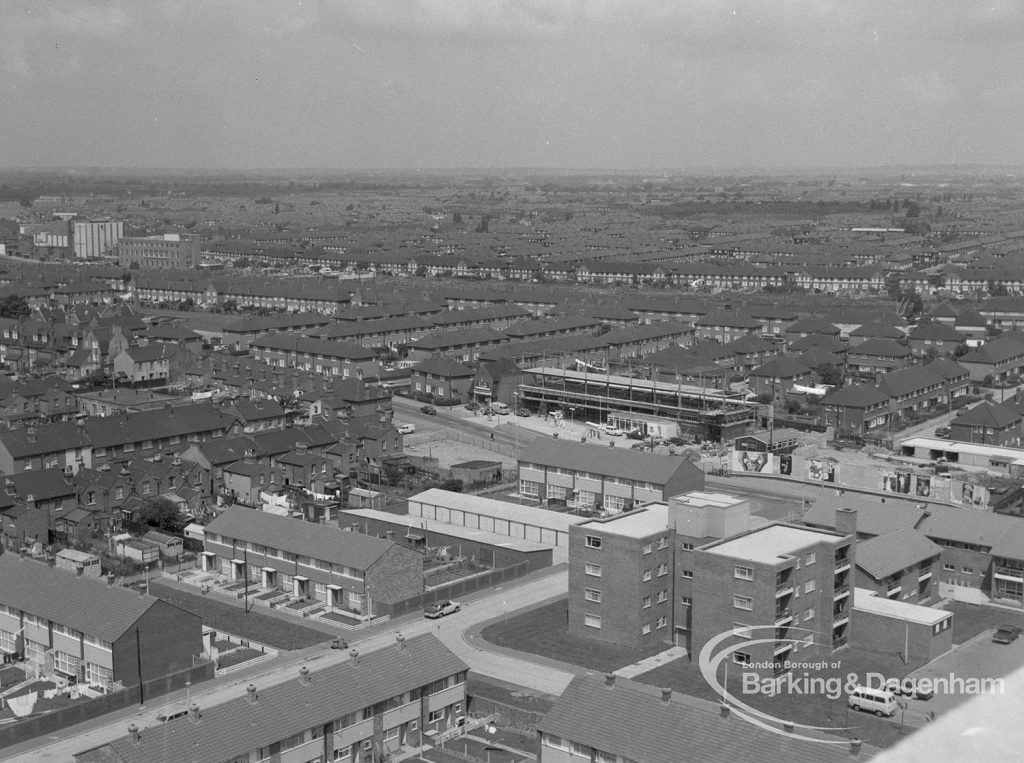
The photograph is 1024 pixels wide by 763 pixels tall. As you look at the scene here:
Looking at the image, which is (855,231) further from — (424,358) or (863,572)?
(863,572)

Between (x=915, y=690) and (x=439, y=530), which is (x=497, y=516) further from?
(x=915, y=690)

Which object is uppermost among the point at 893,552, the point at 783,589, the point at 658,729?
the point at 658,729

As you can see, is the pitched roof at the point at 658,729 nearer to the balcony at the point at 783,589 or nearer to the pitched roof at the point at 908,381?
the balcony at the point at 783,589

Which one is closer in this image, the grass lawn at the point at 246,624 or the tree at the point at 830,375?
the grass lawn at the point at 246,624

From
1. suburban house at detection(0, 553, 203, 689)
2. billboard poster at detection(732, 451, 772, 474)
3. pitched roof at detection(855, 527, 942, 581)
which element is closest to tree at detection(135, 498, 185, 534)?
suburban house at detection(0, 553, 203, 689)

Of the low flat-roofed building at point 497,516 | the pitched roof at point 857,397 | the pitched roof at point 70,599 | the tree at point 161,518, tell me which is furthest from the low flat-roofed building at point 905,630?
the pitched roof at point 857,397

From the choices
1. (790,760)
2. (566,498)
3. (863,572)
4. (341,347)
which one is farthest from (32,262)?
(790,760)

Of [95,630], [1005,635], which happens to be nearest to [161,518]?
[95,630]
